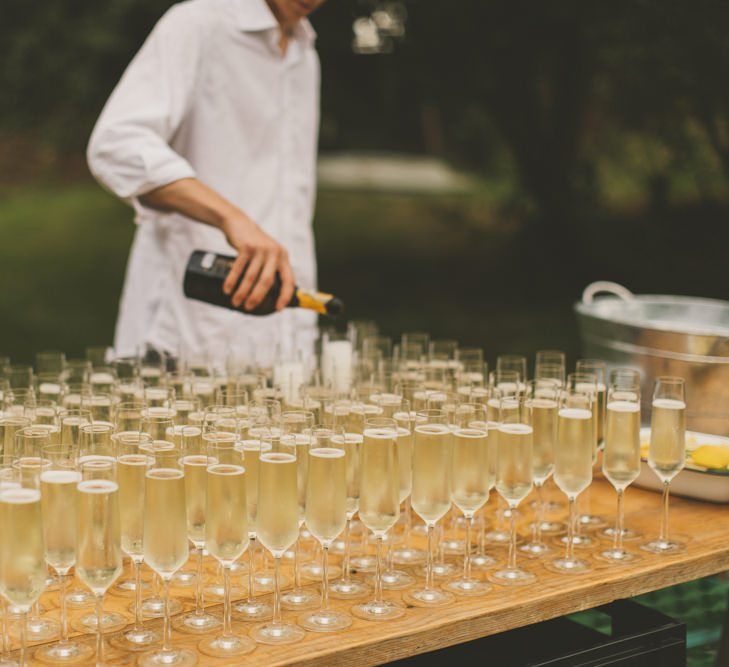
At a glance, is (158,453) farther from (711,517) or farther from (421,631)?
(711,517)

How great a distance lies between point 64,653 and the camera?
1824mm

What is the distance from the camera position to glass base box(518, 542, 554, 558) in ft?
7.86

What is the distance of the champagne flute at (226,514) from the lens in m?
1.90

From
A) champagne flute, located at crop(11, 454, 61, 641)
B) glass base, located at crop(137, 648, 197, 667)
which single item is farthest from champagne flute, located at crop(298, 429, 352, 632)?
champagne flute, located at crop(11, 454, 61, 641)

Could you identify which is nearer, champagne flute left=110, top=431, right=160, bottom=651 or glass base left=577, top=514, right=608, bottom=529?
champagne flute left=110, top=431, right=160, bottom=651

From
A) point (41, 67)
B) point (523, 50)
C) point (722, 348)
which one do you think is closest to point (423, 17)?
point (523, 50)

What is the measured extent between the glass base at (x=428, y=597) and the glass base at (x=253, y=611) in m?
0.26

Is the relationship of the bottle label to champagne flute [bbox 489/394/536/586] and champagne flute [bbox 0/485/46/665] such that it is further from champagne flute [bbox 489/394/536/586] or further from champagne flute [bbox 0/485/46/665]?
champagne flute [bbox 0/485/46/665]

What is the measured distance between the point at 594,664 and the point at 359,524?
2.07ft

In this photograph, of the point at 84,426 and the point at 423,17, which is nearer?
the point at 84,426

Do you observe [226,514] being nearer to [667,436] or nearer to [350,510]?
[350,510]

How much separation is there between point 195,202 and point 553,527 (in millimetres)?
1482

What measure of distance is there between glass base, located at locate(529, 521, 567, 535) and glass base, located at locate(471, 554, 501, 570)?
0.23 m

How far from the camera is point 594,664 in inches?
90.9
